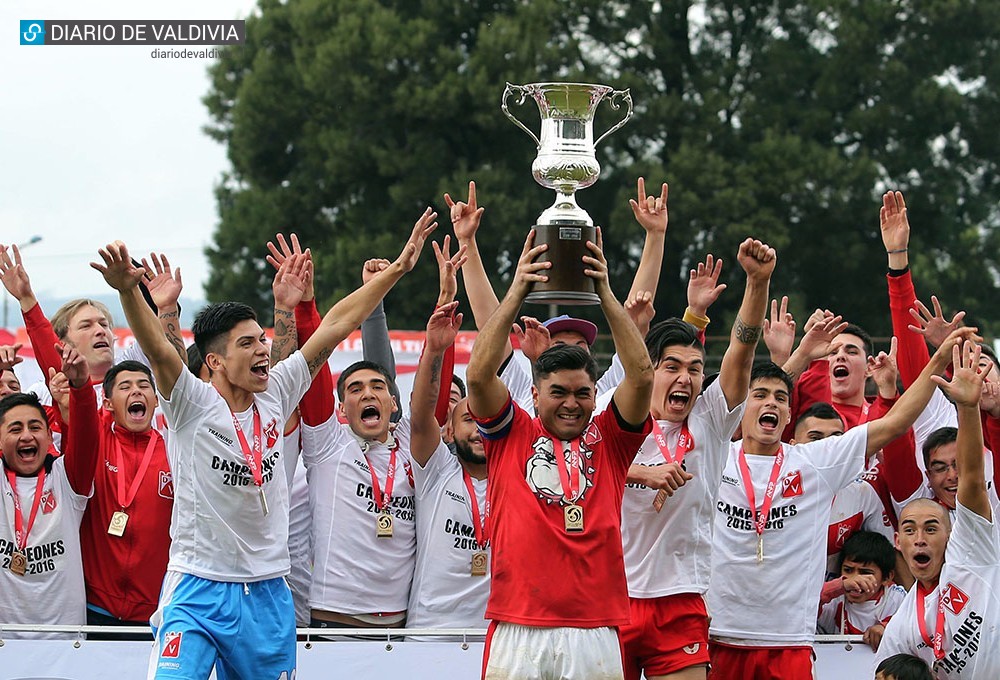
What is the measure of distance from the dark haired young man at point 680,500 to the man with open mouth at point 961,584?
99cm

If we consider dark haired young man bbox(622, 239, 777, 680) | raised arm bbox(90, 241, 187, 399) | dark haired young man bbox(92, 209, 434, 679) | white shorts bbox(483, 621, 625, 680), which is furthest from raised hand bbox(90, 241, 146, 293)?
dark haired young man bbox(622, 239, 777, 680)

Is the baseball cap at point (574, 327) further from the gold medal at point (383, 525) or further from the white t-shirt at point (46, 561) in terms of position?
the white t-shirt at point (46, 561)

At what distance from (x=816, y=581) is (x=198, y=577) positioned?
9.94ft

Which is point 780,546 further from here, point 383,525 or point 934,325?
point 383,525

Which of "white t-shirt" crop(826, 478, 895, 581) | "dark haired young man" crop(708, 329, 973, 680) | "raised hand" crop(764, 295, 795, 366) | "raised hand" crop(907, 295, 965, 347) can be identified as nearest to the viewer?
"dark haired young man" crop(708, 329, 973, 680)

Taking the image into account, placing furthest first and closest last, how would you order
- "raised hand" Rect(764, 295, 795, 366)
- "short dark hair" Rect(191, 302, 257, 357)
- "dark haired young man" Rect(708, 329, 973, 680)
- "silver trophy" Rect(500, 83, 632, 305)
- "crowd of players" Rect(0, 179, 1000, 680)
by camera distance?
"raised hand" Rect(764, 295, 795, 366)
"dark haired young man" Rect(708, 329, 973, 680)
"short dark hair" Rect(191, 302, 257, 357)
"silver trophy" Rect(500, 83, 632, 305)
"crowd of players" Rect(0, 179, 1000, 680)

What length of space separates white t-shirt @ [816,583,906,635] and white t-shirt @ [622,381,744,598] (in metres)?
1.55

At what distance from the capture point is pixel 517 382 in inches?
315

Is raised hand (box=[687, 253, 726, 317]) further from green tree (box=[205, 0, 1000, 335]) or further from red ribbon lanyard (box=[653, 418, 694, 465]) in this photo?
green tree (box=[205, 0, 1000, 335])

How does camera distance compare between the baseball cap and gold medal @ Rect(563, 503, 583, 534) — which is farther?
the baseball cap

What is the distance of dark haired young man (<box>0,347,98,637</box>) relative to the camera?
285 inches

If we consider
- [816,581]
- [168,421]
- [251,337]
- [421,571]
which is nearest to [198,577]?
[168,421]

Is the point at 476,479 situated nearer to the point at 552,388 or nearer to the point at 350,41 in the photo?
the point at 552,388

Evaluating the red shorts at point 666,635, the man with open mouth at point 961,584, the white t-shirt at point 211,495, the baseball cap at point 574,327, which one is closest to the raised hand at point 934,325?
the man with open mouth at point 961,584
